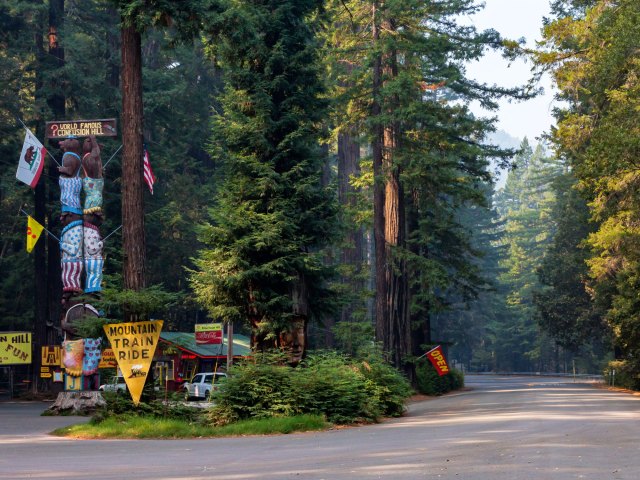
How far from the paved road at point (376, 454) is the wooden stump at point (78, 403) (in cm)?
598

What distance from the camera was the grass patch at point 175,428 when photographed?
19.4 metres

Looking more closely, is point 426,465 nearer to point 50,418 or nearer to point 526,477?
point 526,477

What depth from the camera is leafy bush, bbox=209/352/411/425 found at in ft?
69.7

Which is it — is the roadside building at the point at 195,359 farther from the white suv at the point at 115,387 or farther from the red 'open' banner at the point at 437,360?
the red 'open' banner at the point at 437,360

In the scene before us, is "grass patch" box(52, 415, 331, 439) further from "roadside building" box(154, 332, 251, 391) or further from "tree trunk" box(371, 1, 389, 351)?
"roadside building" box(154, 332, 251, 391)

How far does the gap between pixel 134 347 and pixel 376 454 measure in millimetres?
8066

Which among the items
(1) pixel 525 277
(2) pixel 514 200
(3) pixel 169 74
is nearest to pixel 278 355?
(3) pixel 169 74

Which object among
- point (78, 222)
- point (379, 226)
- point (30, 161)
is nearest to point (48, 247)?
point (30, 161)

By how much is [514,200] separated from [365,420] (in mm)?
163488

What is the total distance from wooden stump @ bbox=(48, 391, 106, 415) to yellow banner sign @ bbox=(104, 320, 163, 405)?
8.78 meters

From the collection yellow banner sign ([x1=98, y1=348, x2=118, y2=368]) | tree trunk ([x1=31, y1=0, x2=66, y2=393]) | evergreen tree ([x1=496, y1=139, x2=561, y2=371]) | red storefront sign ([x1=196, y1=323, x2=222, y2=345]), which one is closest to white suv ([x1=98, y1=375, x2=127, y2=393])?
yellow banner sign ([x1=98, y1=348, x2=118, y2=368])

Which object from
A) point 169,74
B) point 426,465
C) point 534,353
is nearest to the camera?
point 426,465

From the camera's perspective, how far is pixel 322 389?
22.4m

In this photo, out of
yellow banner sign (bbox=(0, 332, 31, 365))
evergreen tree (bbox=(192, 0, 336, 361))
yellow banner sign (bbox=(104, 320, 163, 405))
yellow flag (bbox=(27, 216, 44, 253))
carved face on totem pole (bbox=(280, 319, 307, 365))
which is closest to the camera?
yellow banner sign (bbox=(104, 320, 163, 405))
